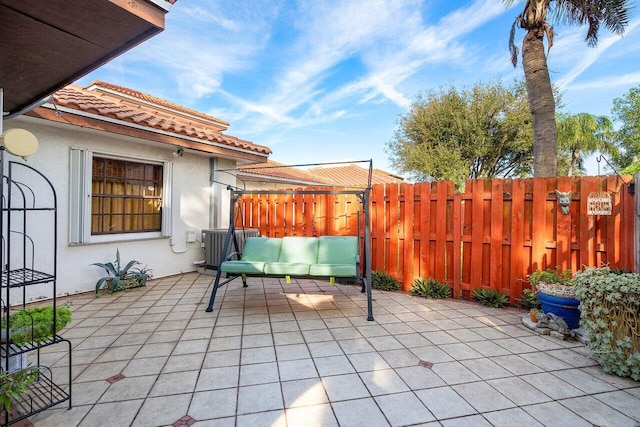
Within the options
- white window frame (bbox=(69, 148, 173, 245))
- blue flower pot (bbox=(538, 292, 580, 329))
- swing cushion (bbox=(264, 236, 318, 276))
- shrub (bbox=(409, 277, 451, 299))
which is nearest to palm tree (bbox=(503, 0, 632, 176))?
shrub (bbox=(409, 277, 451, 299))

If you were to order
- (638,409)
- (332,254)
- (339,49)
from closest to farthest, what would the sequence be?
(638,409)
(332,254)
(339,49)

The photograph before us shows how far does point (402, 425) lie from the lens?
1.74 metres

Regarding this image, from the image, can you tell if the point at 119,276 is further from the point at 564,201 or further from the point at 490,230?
the point at 564,201

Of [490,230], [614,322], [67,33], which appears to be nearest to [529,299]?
[490,230]

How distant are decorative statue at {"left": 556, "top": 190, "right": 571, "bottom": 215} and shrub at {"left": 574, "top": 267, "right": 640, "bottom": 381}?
1384mm

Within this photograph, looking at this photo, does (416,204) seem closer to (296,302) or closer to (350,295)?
(350,295)

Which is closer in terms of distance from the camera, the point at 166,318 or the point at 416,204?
the point at 166,318

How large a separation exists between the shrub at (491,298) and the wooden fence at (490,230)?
0.31ft

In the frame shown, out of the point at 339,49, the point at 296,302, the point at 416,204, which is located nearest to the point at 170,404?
the point at 296,302

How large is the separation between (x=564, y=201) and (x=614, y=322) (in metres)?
1.77

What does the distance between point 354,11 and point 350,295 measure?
6663 mm

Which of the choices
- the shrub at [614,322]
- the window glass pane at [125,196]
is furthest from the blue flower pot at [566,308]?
the window glass pane at [125,196]

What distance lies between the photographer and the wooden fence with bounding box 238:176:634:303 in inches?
140

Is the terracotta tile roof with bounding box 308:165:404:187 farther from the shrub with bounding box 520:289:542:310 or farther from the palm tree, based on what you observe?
the shrub with bounding box 520:289:542:310
